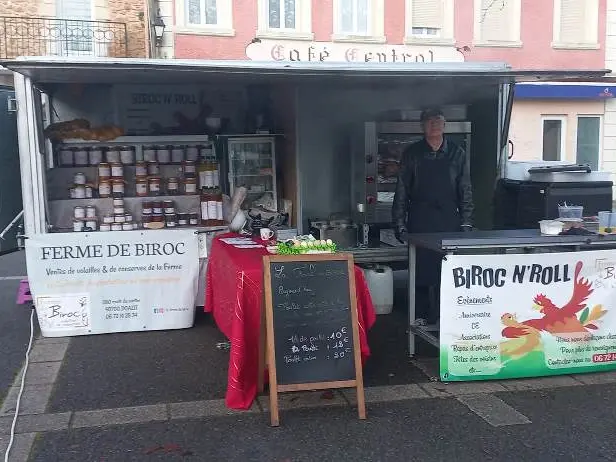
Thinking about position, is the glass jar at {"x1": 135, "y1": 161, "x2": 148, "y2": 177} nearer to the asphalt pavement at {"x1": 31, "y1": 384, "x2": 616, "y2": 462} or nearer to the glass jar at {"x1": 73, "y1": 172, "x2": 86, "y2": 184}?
the glass jar at {"x1": 73, "y1": 172, "x2": 86, "y2": 184}

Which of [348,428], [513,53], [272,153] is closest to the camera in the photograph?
[348,428]

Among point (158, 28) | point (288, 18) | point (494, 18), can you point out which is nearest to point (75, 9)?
point (158, 28)

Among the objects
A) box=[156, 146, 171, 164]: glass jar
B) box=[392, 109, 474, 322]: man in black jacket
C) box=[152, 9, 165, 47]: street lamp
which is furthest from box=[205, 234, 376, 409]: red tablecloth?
box=[152, 9, 165, 47]: street lamp

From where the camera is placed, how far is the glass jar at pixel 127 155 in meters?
7.11

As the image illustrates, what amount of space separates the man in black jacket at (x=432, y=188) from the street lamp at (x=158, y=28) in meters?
11.5

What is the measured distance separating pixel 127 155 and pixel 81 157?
46 cm

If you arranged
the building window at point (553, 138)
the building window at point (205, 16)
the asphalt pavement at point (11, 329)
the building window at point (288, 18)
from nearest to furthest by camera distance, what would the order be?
the asphalt pavement at point (11, 329) < the building window at point (205, 16) < the building window at point (288, 18) < the building window at point (553, 138)

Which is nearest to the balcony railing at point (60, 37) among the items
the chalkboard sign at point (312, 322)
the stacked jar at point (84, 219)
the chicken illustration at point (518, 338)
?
the stacked jar at point (84, 219)

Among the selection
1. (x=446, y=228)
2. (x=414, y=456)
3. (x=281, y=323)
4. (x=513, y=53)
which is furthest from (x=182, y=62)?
(x=513, y=53)

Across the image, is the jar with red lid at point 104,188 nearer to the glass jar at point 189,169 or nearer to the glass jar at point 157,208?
the glass jar at point 157,208

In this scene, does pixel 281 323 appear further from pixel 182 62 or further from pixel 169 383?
pixel 182 62

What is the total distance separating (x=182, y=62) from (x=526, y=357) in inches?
131

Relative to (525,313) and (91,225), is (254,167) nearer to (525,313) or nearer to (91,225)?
(91,225)

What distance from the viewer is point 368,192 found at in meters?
7.04
